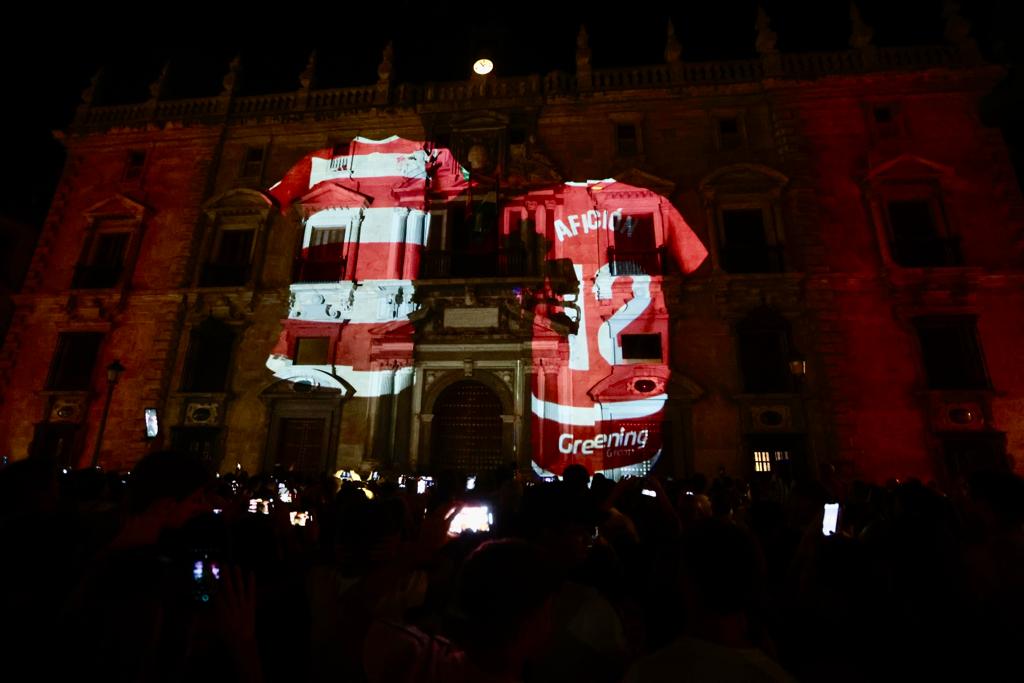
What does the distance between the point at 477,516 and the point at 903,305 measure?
15.2m

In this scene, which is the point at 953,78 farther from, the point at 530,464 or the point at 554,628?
the point at 554,628

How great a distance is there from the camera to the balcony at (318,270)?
17219 millimetres

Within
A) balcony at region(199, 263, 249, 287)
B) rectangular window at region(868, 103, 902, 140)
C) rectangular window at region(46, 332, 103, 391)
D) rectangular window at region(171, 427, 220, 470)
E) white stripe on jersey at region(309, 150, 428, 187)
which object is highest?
rectangular window at region(868, 103, 902, 140)

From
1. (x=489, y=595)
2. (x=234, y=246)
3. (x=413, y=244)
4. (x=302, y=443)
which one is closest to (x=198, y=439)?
(x=302, y=443)

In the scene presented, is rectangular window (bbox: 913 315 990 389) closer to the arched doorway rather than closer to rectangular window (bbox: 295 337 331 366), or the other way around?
the arched doorway

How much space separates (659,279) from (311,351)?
1104 centimetres

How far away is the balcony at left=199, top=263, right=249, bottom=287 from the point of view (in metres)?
17.6

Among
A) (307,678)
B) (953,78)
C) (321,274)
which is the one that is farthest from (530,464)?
(953,78)

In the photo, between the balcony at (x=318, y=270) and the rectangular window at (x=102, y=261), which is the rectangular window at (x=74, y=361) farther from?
the balcony at (x=318, y=270)

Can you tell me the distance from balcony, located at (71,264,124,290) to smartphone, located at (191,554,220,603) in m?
20.8

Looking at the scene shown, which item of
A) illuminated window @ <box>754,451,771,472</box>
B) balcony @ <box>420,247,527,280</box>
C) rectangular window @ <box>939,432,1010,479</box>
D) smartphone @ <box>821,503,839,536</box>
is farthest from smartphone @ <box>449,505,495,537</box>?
rectangular window @ <box>939,432,1010,479</box>

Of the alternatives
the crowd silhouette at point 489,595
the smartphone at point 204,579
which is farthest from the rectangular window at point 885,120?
the smartphone at point 204,579

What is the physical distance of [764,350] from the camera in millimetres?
15180

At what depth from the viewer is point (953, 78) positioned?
16.4 m
